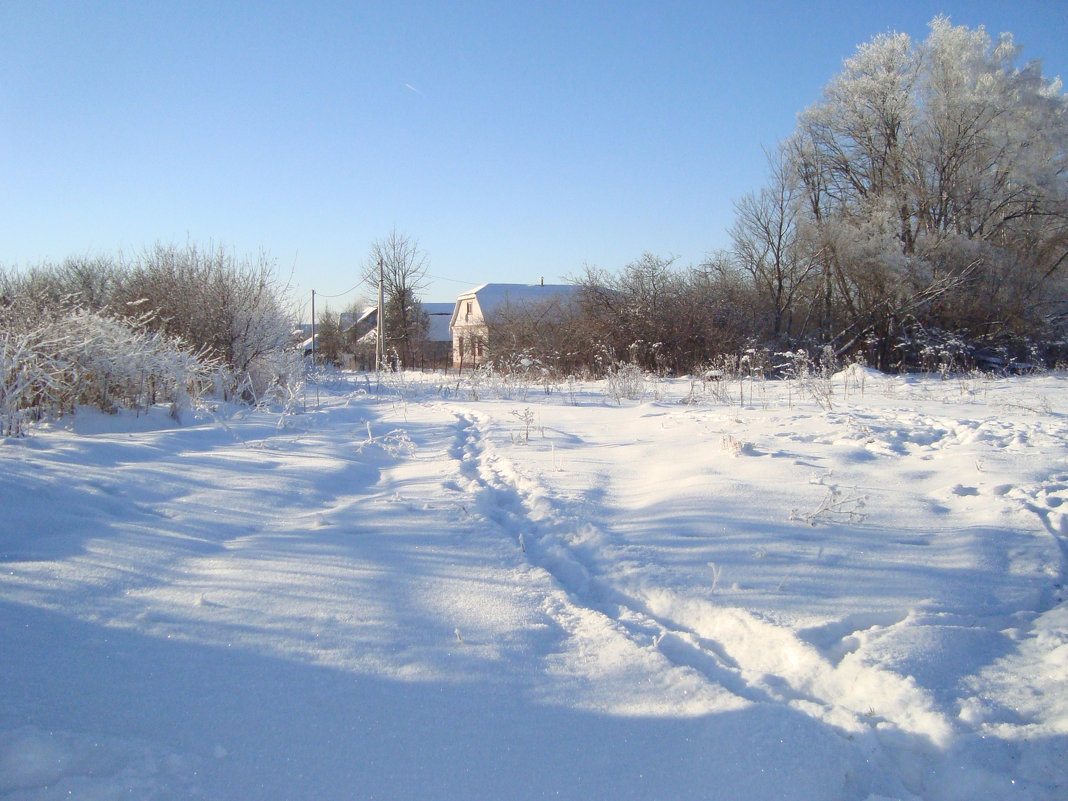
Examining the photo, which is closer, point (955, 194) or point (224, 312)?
point (224, 312)

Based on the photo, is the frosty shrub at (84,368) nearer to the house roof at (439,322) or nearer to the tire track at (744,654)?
the tire track at (744,654)

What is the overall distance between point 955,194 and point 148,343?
1995 centimetres

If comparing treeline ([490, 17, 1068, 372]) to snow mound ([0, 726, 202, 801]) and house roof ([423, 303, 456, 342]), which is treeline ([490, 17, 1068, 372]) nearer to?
snow mound ([0, 726, 202, 801])

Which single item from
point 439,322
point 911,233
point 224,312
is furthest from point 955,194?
point 439,322

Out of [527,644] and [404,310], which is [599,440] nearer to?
[527,644]

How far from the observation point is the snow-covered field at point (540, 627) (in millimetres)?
1932

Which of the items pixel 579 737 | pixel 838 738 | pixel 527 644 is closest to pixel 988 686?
pixel 838 738

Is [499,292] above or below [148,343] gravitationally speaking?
above

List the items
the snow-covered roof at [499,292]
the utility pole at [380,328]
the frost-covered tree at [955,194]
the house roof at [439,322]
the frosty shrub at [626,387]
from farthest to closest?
the house roof at [439,322] < the snow-covered roof at [499,292] < the utility pole at [380,328] < the frost-covered tree at [955,194] < the frosty shrub at [626,387]

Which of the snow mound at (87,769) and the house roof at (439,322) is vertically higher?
the house roof at (439,322)

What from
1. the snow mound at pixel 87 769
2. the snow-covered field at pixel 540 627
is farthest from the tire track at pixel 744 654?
the snow mound at pixel 87 769

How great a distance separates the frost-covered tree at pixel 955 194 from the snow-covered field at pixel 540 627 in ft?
48.6

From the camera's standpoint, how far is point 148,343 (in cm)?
809

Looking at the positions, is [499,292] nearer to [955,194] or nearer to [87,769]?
[955,194]
